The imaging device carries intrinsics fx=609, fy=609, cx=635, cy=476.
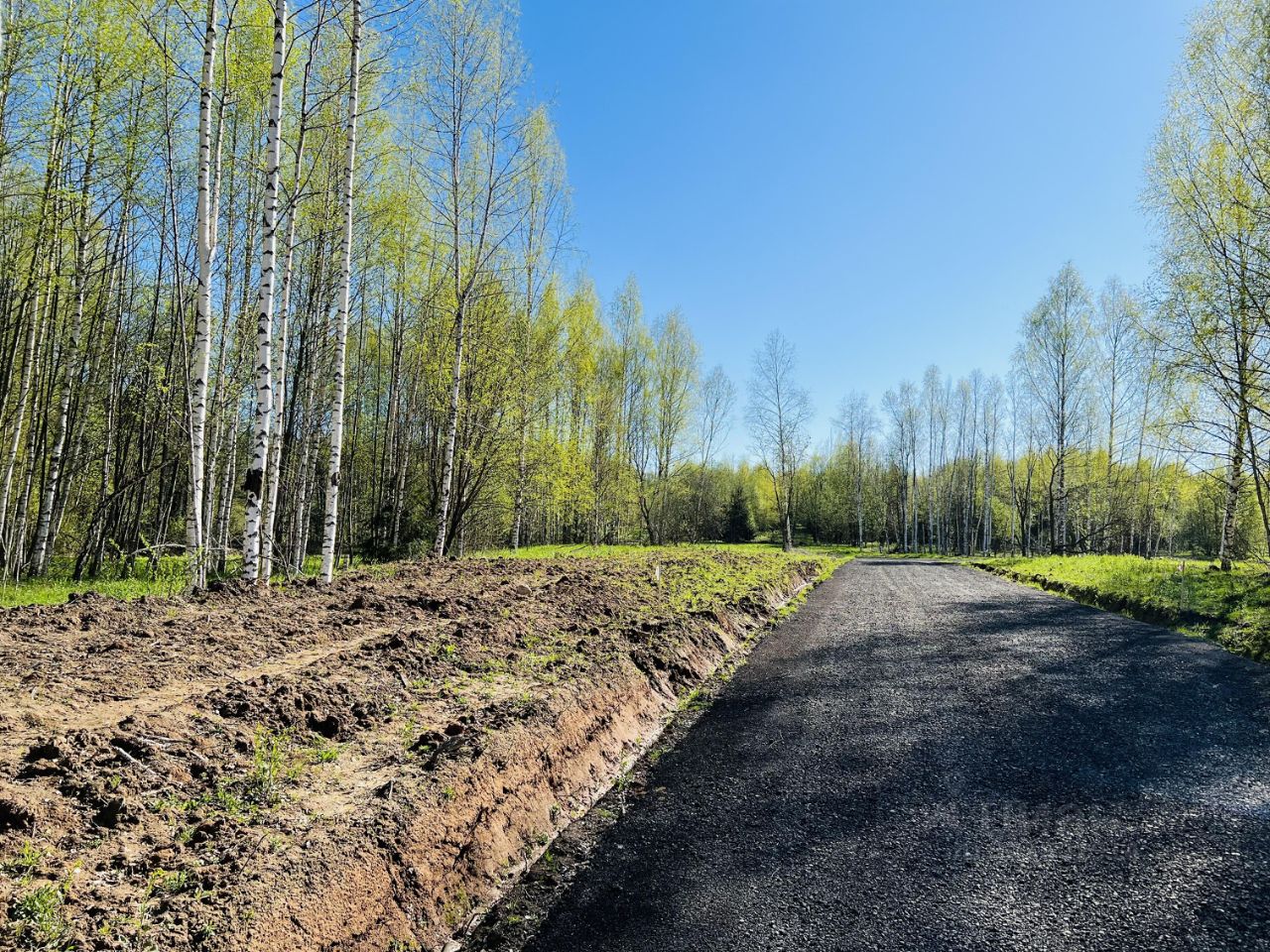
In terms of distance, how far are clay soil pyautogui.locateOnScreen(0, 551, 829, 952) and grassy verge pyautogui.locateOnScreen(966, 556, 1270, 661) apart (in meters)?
8.67

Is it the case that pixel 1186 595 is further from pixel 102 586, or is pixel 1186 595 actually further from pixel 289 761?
pixel 102 586

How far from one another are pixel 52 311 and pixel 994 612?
59.9ft

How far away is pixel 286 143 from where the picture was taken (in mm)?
11219

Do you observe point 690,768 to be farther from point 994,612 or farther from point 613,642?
point 994,612

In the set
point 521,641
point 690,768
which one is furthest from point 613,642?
point 690,768

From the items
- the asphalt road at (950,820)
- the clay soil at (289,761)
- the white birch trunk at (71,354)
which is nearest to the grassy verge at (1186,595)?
the asphalt road at (950,820)

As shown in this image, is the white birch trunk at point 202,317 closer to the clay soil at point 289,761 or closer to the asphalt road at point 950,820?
the clay soil at point 289,761

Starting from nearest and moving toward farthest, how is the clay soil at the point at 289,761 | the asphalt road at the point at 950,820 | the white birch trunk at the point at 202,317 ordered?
the clay soil at the point at 289,761 → the asphalt road at the point at 950,820 → the white birch trunk at the point at 202,317

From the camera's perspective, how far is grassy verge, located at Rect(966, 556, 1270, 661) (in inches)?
354

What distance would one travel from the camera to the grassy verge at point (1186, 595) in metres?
9.00

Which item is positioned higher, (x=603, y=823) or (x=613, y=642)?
(x=613, y=642)

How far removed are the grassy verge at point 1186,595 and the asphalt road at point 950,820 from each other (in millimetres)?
2317

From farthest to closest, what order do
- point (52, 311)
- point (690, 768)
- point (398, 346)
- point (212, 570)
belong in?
point (398, 346)
point (212, 570)
point (52, 311)
point (690, 768)

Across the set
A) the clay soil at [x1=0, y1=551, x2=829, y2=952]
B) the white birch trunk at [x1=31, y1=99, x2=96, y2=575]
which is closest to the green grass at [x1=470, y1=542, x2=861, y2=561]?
the white birch trunk at [x1=31, y1=99, x2=96, y2=575]
